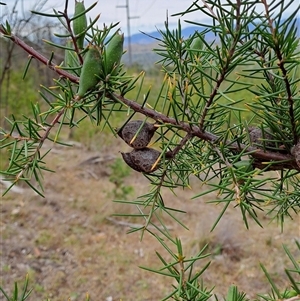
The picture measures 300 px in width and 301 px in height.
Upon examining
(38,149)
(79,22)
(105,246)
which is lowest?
(105,246)

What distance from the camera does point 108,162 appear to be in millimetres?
3904

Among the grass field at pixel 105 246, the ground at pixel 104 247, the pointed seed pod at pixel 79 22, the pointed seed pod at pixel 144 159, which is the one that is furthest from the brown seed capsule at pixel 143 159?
the ground at pixel 104 247

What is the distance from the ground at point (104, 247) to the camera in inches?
79.7

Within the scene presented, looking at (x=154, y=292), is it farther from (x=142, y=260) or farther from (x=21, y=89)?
(x=21, y=89)

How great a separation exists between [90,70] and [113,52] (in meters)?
0.02

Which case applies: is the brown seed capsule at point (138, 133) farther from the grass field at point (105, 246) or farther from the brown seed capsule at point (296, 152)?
the grass field at point (105, 246)

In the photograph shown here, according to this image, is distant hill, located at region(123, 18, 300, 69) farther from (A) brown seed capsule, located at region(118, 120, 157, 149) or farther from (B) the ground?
(B) the ground

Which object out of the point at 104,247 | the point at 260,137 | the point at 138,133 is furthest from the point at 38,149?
the point at 104,247

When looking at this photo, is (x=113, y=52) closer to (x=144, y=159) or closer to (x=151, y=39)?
(x=144, y=159)

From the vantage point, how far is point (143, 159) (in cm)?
33

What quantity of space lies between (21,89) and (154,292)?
258cm

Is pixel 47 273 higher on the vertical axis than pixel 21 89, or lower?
lower

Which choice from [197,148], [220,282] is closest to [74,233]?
[220,282]

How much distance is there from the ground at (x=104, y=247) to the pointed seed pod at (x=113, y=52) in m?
1.65
